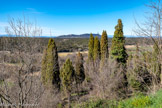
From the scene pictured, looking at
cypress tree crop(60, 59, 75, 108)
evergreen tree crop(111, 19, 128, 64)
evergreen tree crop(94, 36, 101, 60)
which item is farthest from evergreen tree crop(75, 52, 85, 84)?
evergreen tree crop(111, 19, 128, 64)

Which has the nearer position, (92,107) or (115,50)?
(92,107)

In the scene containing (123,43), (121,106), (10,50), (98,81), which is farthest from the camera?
(123,43)

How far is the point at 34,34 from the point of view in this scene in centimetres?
A: 479

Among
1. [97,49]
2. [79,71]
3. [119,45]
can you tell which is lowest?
[79,71]

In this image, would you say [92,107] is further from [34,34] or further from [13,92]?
[34,34]

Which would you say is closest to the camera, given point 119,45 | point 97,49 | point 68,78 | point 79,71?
point 119,45

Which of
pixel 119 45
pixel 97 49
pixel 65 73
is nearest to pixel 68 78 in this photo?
pixel 65 73

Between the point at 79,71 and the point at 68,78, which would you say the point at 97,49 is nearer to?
the point at 79,71

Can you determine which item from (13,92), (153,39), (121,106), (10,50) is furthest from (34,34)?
(153,39)

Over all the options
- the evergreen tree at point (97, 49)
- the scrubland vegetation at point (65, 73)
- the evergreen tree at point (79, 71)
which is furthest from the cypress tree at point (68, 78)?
the evergreen tree at point (97, 49)

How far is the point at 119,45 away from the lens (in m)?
13.8

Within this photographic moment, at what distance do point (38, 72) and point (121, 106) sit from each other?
4.46 meters

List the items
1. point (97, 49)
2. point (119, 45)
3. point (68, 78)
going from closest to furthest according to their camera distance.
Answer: point (119, 45) → point (68, 78) → point (97, 49)

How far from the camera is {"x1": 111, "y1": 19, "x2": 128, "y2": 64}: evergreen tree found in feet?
45.0
